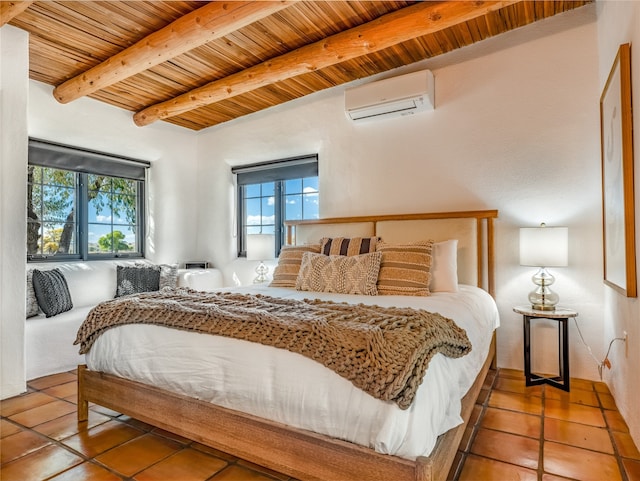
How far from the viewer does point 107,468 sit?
1673 mm

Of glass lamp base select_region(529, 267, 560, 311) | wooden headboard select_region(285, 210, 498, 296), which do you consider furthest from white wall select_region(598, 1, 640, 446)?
wooden headboard select_region(285, 210, 498, 296)

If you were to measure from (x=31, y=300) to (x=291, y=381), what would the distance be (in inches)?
107

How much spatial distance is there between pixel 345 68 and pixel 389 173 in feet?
3.40

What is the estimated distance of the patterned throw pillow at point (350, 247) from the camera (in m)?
2.97

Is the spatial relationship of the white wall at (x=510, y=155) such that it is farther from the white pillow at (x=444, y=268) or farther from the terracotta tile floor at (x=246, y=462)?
the terracotta tile floor at (x=246, y=462)

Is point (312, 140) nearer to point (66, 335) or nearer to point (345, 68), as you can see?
point (345, 68)

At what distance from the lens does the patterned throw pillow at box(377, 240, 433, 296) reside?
2512 mm

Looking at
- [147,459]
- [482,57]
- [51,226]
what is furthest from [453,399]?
[51,226]

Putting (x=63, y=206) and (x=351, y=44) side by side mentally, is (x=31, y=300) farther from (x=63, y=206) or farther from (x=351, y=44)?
(x=351, y=44)

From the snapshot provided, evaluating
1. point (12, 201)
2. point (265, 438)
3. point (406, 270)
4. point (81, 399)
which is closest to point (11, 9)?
point (12, 201)

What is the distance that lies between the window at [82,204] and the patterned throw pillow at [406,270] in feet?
10.3

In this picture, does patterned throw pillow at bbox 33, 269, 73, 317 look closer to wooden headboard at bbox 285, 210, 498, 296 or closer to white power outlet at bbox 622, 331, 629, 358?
wooden headboard at bbox 285, 210, 498, 296

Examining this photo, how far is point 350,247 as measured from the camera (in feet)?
9.91

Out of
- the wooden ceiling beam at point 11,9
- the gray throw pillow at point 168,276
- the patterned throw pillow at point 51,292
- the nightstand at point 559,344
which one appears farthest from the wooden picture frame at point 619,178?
the patterned throw pillow at point 51,292
